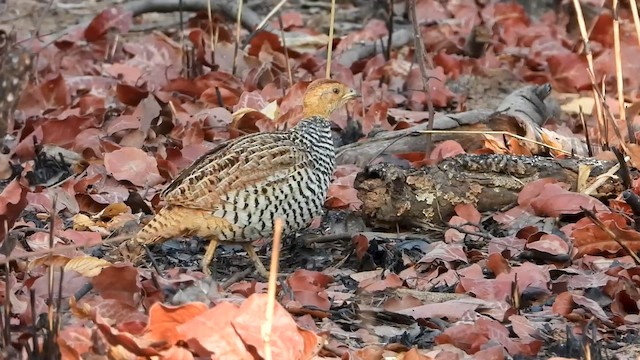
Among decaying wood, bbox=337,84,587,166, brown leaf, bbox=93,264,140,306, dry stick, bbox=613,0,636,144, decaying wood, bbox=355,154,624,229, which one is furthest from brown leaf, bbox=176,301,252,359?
dry stick, bbox=613,0,636,144

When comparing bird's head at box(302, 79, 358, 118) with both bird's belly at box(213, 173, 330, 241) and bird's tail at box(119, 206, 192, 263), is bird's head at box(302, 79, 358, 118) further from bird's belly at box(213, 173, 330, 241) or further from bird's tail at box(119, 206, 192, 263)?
bird's tail at box(119, 206, 192, 263)

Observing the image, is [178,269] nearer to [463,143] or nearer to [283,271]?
[283,271]

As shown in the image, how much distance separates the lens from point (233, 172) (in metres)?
5.52

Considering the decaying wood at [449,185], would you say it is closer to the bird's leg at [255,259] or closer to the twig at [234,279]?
the bird's leg at [255,259]

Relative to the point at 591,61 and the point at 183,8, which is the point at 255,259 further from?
the point at 183,8

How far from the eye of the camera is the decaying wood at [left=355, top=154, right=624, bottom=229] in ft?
19.6

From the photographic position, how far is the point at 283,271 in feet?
18.5

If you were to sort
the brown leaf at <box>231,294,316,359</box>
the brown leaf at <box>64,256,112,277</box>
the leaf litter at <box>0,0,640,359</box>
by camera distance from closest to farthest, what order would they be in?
the brown leaf at <box>231,294,316,359</box> → the leaf litter at <box>0,0,640,359</box> → the brown leaf at <box>64,256,112,277</box>

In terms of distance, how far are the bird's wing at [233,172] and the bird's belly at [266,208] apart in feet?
0.10

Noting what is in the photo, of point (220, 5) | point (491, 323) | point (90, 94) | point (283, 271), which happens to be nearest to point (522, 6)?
point (220, 5)

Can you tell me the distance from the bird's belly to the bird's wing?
1.2 inches

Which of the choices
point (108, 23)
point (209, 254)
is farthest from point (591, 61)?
point (108, 23)

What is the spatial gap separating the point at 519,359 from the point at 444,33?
264 inches

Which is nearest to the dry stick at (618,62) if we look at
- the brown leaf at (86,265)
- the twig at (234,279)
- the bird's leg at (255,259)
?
the bird's leg at (255,259)
